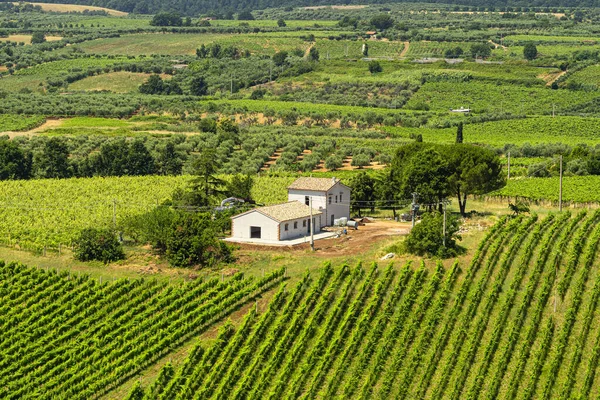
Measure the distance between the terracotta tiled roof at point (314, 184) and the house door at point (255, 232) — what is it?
6479 millimetres

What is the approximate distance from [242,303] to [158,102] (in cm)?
10596

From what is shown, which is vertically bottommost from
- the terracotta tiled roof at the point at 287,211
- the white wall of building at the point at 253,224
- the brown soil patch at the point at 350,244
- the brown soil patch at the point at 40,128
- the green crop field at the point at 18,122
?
the brown soil patch at the point at 40,128

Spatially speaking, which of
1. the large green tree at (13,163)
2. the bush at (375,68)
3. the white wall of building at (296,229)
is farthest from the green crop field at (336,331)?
the bush at (375,68)

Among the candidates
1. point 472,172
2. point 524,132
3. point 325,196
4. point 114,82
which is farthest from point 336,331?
point 114,82

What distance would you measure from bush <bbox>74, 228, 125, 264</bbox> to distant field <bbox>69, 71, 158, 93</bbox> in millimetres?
115803

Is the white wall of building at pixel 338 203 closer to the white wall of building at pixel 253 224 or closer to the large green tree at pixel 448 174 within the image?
the large green tree at pixel 448 174

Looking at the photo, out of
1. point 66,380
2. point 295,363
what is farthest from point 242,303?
point 66,380

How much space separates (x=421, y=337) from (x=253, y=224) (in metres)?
18.5

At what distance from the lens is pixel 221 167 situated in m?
113

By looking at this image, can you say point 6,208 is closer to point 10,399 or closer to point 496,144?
point 10,399

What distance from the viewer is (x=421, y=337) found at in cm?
5556

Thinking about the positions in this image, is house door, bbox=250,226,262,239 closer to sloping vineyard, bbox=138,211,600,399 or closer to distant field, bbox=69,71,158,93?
sloping vineyard, bbox=138,211,600,399

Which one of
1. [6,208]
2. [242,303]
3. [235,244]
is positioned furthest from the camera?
[6,208]

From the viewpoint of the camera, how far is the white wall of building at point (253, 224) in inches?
2758
